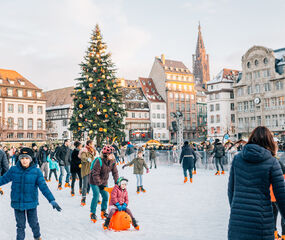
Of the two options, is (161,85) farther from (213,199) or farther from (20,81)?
(213,199)

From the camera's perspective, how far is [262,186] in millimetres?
3227

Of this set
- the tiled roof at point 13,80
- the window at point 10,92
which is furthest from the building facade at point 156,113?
the window at point 10,92

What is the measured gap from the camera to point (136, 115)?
243 ft

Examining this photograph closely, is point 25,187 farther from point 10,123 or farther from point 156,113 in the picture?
point 156,113

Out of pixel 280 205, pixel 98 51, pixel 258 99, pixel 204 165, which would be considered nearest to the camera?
pixel 280 205

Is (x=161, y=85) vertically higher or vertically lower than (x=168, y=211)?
higher

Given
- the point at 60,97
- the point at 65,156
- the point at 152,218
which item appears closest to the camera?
the point at 152,218

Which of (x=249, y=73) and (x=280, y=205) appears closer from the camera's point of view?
(x=280, y=205)

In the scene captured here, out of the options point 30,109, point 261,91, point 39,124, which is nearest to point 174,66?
point 261,91

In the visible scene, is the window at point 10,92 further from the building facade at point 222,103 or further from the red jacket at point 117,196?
the red jacket at point 117,196

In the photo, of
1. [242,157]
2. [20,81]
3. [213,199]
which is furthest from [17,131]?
[242,157]

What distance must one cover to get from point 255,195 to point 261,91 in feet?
191

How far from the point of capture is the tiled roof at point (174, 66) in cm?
7995

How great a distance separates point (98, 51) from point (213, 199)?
72.1ft
